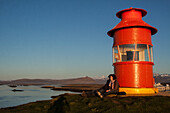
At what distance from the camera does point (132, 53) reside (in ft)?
58.5

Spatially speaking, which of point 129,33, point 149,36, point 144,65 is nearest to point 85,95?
point 144,65

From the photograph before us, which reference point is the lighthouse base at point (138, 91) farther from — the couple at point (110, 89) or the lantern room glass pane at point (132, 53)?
the lantern room glass pane at point (132, 53)

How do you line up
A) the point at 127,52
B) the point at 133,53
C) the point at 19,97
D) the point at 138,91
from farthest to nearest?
the point at 19,97 < the point at 127,52 < the point at 133,53 < the point at 138,91

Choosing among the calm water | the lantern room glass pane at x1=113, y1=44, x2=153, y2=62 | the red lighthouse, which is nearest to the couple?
the red lighthouse

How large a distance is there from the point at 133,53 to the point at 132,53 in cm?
53

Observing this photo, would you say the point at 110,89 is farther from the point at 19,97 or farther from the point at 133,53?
the point at 19,97

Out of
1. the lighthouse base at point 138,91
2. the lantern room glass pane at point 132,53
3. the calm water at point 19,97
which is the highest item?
the lantern room glass pane at point 132,53

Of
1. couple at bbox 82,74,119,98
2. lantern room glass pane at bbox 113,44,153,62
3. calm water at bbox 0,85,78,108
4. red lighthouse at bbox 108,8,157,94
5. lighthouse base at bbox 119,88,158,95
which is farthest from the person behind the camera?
calm water at bbox 0,85,78,108

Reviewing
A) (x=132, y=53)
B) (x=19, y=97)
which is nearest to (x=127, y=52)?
(x=132, y=53)

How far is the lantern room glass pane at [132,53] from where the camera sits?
56.4 feet

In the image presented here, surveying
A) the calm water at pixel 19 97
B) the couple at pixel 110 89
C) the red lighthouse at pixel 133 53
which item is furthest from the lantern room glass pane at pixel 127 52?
the calm water at pixel 19 97

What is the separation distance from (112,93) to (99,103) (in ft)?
11.7

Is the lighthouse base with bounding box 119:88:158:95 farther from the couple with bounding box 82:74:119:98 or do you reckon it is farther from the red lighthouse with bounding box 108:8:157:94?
the couple with bounding box 82:74:119:98

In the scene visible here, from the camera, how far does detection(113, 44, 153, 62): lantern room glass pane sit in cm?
1719
